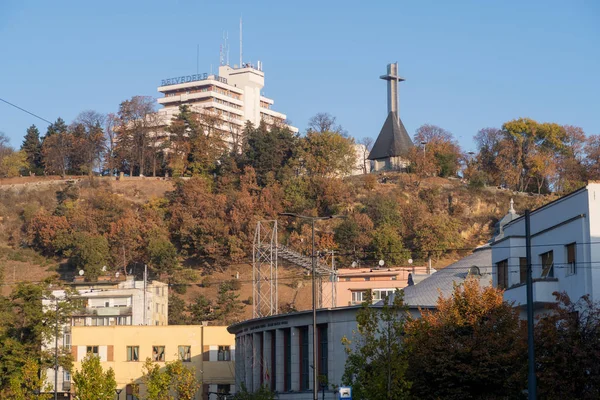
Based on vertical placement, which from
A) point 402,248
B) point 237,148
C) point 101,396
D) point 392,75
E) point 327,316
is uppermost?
point 392,75

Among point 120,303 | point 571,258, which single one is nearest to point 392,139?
point 120,303

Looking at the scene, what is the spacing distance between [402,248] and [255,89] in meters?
74.5

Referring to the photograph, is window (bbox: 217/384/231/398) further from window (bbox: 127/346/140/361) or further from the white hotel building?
the white hotel building

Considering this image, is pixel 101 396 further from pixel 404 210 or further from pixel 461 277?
pixel 404 210

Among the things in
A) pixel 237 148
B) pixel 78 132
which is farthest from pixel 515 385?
Result: pixel 78 132

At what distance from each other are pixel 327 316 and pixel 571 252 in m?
22.5

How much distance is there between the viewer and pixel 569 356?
137 feet

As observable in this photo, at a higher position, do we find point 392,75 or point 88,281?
point 392,75

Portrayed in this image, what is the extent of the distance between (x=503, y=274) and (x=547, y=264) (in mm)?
4195

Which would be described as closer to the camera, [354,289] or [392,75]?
[354,289]

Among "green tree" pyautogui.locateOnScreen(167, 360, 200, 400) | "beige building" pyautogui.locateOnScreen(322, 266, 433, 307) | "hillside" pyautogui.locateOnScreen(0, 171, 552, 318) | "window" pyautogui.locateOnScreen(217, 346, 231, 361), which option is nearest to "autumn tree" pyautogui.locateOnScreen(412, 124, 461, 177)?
"hillside" pyautogui.locateOnScreen(0, 171, 552, 318)

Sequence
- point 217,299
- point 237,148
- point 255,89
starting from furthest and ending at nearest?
point 255,89
point 237,148
point 217,299

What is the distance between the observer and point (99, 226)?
139250 mm

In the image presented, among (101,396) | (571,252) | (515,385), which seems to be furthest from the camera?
(101,396)
